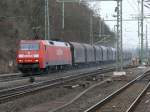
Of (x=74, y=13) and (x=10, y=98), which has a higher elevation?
(x=74, y=13)

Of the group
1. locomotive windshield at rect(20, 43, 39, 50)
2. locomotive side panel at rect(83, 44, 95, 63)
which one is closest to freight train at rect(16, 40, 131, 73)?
locomotive windshield at rect(20, 43, 39, 50)

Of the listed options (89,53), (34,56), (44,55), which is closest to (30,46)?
(34,56)

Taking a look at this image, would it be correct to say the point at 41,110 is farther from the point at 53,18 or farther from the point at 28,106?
the point at 53,18

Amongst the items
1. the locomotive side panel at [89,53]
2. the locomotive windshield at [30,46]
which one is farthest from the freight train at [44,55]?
the locomotive side panel at [89,53]

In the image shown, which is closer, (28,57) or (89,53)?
(28,57)

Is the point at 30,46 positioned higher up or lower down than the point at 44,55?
higher up

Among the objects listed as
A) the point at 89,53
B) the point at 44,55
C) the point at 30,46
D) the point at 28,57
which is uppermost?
the point at 30,46

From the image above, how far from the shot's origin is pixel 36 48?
130ft

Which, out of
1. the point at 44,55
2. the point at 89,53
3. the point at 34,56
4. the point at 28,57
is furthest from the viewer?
the point at 89,53

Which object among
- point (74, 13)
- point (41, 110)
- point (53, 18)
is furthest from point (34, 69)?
point (74, 13)

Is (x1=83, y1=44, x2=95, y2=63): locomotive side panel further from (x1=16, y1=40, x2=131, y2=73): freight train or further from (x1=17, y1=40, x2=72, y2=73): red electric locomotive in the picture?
(x1=17, y1=40, x2=72, y2=73): red electric locomotive

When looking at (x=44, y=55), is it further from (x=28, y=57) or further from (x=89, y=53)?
(x=89, y=53)

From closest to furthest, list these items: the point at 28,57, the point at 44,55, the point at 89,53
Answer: the point at 28,57, the point at 44,55, the point at 89,53

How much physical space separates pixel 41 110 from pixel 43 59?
22.8m
